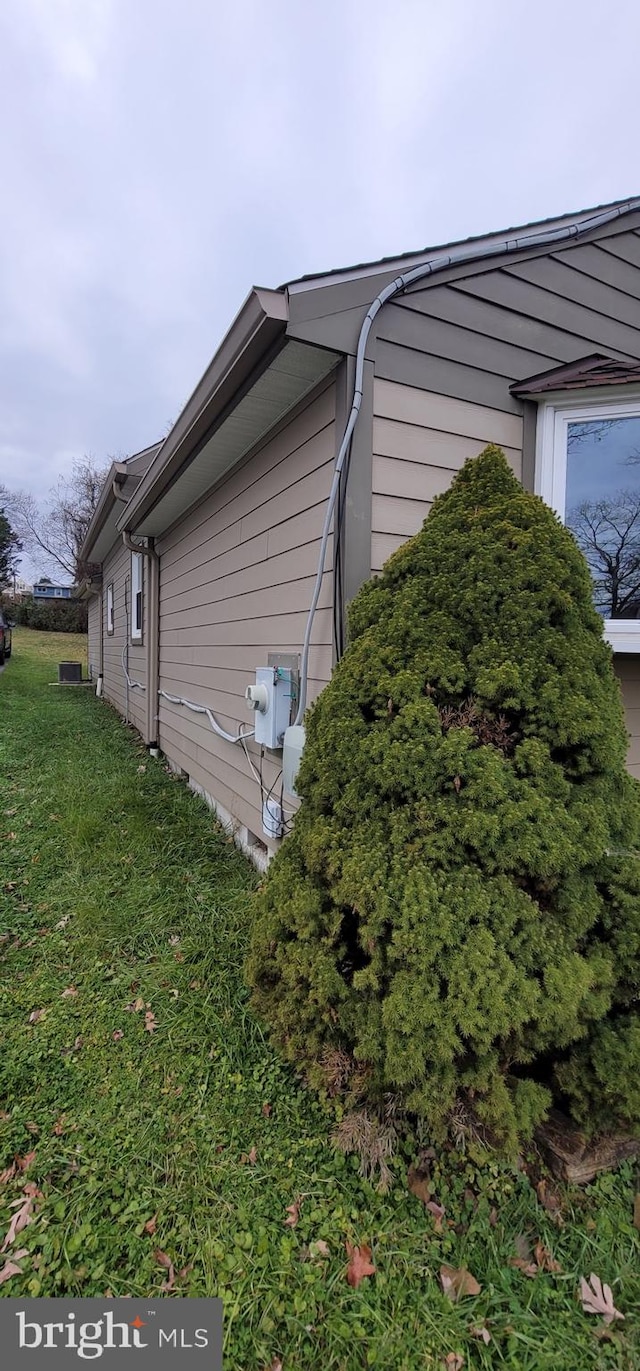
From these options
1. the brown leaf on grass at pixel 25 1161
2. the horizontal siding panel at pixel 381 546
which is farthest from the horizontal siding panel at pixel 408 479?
the brown leaf on grass at pixel 25 1161

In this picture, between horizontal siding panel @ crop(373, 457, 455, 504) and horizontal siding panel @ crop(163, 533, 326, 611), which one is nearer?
horizontal siding panel @ crop(373, 457, 455, 504)

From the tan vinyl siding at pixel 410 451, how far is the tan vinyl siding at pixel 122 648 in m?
5.14

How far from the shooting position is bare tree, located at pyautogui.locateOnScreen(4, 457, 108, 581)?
29125mm

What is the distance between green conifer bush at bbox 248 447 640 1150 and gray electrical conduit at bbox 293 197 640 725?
56 centimetres

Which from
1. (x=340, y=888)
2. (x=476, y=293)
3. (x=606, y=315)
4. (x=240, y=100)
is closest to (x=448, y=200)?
(x=240, y=100)

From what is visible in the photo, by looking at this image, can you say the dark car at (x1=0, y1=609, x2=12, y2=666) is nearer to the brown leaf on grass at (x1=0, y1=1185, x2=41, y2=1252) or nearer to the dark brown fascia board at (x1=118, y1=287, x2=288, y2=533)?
the dark brown fascia board at (x1=118, y1=287, x2=288, y2=533)

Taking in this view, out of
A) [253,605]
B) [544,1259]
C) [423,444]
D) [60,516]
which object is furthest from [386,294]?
[60,516]

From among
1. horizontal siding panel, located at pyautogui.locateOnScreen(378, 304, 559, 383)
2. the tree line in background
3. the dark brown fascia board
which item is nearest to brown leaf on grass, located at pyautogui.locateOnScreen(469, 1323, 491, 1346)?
the dark brown fascia board

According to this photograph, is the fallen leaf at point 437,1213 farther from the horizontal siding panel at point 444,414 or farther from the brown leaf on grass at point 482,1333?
the horizontal siding panel at point 444,414

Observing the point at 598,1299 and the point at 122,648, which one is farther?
the point at 122,648

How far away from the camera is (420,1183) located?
1.66 meters

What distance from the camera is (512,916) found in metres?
1.59

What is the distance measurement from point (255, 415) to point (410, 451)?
1.04 meters

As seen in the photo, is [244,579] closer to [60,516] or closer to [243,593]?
[243,593]
